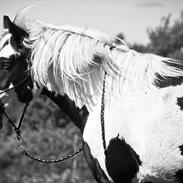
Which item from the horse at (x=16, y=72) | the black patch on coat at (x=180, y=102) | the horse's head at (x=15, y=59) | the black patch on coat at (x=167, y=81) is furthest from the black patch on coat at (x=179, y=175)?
the horse's head at (x=15, y=59)

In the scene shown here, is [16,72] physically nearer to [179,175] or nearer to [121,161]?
[121,161]

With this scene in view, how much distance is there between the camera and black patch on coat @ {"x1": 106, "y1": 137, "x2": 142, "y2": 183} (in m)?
3.75

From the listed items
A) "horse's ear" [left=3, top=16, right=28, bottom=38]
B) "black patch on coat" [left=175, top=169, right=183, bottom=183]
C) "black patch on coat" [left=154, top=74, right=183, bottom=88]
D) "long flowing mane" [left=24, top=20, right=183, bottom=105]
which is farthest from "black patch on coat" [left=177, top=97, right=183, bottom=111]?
→ "horse's ear" [left=3, top=16, right=28, bottom=38]

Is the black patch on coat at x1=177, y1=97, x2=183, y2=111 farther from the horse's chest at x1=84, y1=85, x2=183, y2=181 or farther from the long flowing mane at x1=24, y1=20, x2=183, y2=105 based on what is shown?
the long flowing mane at x1=24, y1=20, x2=183, y2=105

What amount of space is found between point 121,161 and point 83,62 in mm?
1043

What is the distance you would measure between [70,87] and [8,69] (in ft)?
2.65

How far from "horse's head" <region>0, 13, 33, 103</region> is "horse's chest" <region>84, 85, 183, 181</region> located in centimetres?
127

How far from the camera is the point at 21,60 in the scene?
476 centimetres

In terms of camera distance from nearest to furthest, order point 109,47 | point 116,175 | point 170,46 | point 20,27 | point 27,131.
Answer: point 116,175
point 109,47
point 20,27
point 27,131
point 170,46

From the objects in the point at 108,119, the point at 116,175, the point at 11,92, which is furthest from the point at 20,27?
the point at 116,175

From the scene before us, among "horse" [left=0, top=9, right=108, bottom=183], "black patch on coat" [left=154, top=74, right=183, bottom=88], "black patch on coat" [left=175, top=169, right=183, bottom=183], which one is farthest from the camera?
"horse" [left=0, top=9, right=108, bottom=183]

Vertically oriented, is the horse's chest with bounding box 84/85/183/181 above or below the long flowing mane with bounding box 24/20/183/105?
below

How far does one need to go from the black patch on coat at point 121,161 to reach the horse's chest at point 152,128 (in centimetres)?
4

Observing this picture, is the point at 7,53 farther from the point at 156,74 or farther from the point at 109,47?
the point at 156,74
